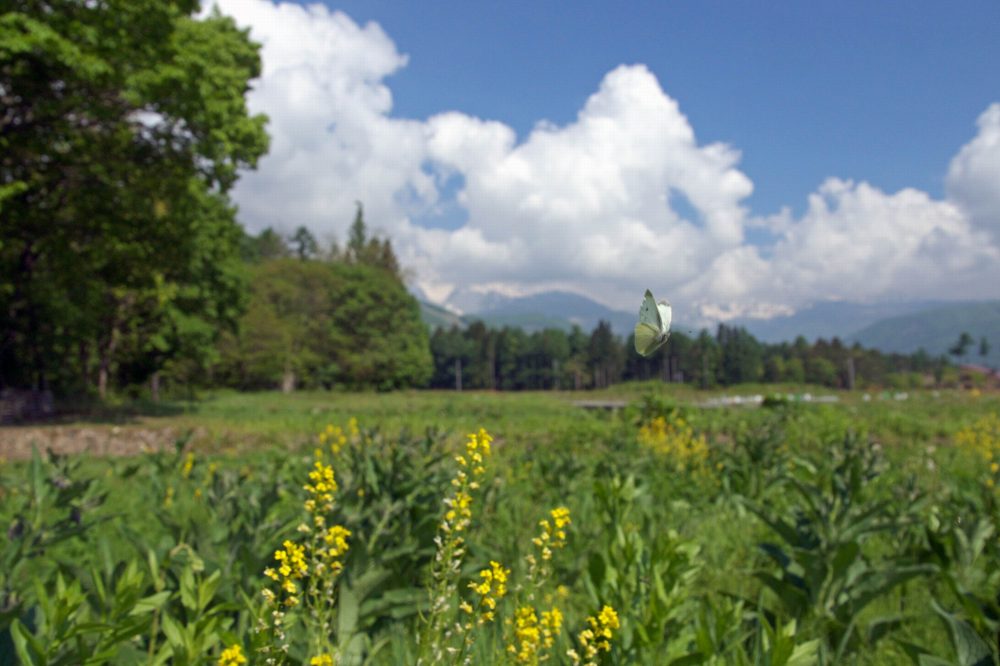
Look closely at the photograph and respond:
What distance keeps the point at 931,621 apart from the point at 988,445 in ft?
20.8

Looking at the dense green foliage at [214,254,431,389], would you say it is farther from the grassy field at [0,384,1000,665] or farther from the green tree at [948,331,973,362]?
the green tree at [948,331,973,362]

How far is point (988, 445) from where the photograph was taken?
836 centimetres

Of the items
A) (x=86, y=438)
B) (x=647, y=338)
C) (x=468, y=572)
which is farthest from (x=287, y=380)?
(x=647, y=338)

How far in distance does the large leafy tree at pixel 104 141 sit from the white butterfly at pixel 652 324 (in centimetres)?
1353

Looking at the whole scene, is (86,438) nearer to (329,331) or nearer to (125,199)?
(125,199)

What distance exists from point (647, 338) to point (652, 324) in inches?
0.8

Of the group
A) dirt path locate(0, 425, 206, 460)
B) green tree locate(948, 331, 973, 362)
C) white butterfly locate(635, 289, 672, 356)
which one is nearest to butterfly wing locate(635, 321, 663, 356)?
white butterfly locate(635, 289, 672, 356)

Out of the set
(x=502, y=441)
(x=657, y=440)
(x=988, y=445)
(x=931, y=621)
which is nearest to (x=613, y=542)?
(x=931, y=621)

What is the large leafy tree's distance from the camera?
1227cm

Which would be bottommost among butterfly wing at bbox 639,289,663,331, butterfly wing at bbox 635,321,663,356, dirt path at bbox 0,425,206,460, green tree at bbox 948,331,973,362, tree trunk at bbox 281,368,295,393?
dirt path at bbox 0,425,206,460

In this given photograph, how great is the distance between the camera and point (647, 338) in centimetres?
69

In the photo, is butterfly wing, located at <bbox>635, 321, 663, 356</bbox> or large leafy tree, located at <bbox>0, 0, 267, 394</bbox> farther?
large leafy tree, located at <bbox>0, 0, 267, 394</bbox>

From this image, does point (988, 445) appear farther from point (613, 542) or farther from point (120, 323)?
point (120, 323)

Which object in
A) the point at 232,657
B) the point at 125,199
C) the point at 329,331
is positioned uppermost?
the point at 329,331
